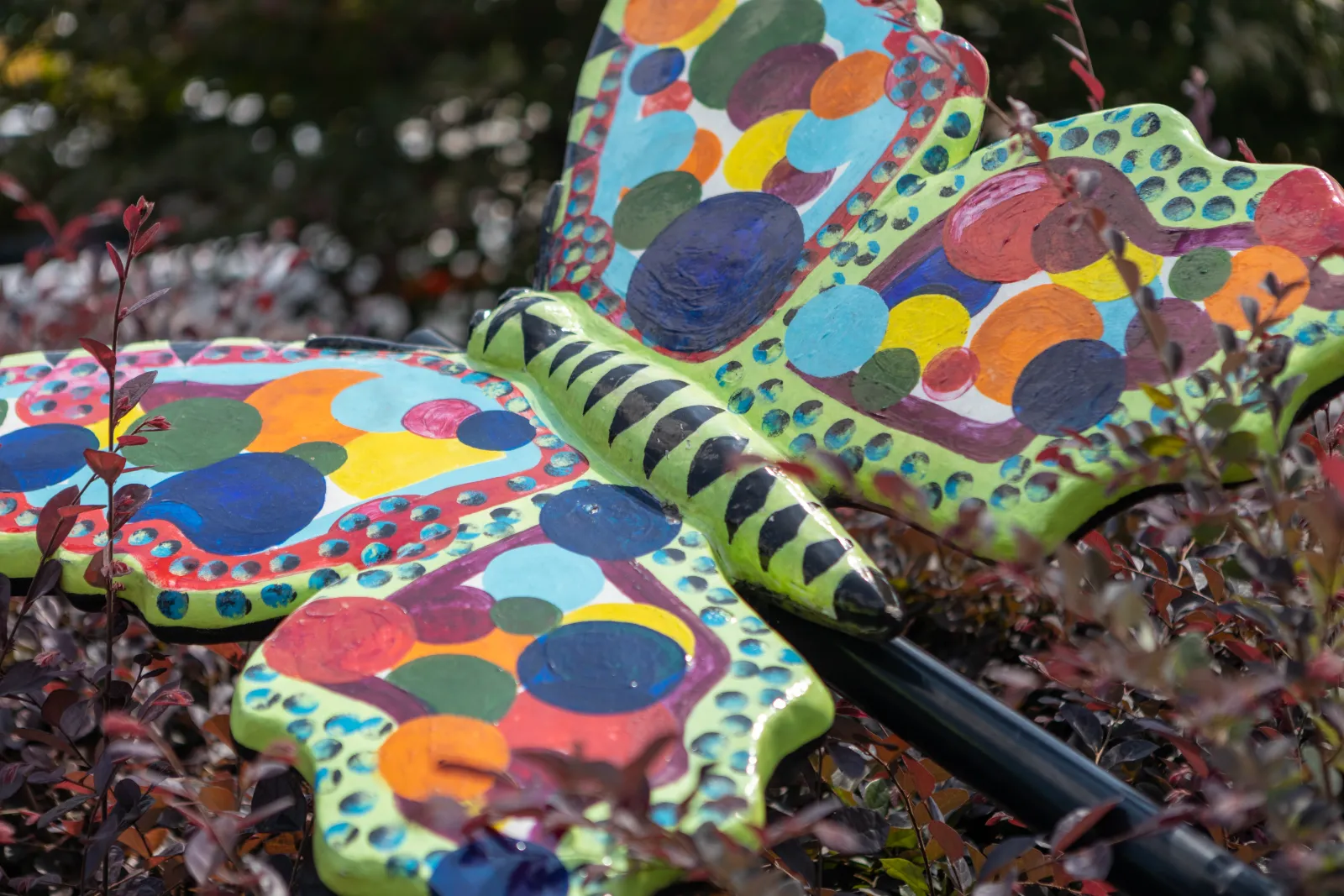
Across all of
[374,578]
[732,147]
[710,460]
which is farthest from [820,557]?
[732,147]

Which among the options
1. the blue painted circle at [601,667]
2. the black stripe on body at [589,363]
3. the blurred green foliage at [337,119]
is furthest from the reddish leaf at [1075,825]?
the blurred green foliage at [337,119]

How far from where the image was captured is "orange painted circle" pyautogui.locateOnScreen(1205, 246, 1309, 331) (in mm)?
896

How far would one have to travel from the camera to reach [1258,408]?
2.81 feet

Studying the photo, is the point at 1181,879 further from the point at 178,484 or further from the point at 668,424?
the point at 178,484

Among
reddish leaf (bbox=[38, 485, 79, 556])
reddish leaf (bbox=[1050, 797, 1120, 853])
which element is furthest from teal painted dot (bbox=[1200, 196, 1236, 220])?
reddish leaf (bbox=[38, 485, 79, 556])

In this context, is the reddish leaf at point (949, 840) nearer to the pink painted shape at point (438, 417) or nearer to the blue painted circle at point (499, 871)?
the blue painted circle at point (499, 871)

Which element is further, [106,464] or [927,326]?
[927,326]

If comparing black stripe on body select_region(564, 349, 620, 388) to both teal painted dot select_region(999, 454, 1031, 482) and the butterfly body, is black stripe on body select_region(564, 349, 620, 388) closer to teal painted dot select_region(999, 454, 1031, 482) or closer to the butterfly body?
the butterfly body

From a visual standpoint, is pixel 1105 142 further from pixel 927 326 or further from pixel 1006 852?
pixel 1006 852

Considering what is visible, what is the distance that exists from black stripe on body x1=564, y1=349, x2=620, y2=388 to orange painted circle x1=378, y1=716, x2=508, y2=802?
0.45 metres

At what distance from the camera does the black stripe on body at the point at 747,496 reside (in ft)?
3.22

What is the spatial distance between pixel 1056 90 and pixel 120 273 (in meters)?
2.63

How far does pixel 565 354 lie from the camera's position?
121 centimetres

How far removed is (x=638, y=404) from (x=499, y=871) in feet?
1.58
